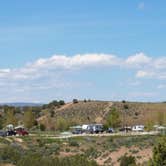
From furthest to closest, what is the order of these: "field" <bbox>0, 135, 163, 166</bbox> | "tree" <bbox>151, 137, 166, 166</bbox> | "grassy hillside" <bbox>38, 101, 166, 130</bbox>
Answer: "grassy hillside" <bbox>38, 101, 166, 130</bbox> → "field" <bbox>0, 135, 163, 166</bbox> → "tree" <bbox>151, 137, 166, 166</bbox>

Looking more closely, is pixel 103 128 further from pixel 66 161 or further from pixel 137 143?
pixel 66 161

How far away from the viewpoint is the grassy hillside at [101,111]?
447 feet

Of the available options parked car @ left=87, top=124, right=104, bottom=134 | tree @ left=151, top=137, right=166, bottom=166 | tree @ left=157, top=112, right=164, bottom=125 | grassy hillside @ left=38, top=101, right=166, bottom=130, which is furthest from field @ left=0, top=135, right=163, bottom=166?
grassy hillside @ left=38, top=101, right=166, bottom=130

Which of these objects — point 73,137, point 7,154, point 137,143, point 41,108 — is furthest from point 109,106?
point 7,154

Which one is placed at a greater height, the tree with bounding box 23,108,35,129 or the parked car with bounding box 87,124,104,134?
the tree with bounding box 23,108,35,129

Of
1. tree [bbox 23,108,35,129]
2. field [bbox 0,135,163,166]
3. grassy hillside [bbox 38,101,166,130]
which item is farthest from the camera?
grassy hillside [bbox 38,101,166,130]

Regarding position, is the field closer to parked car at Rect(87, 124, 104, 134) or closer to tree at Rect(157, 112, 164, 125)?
parked car at Rect(87, 124, 104, 134)

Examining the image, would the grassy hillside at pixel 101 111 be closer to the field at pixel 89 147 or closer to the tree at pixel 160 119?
the tree at pixel 160 119

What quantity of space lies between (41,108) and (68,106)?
7.82 meters

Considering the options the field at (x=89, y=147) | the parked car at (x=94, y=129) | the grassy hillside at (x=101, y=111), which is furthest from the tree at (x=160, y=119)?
the grassy hillside at (x=101, y=111)

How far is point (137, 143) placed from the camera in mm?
69000

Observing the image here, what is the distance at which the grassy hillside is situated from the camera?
136m

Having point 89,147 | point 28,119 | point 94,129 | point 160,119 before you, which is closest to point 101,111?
point 28,119

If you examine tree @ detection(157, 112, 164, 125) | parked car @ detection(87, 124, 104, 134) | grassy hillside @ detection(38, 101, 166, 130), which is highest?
grassy hillside @ detection(38, 101, 166, 130)
